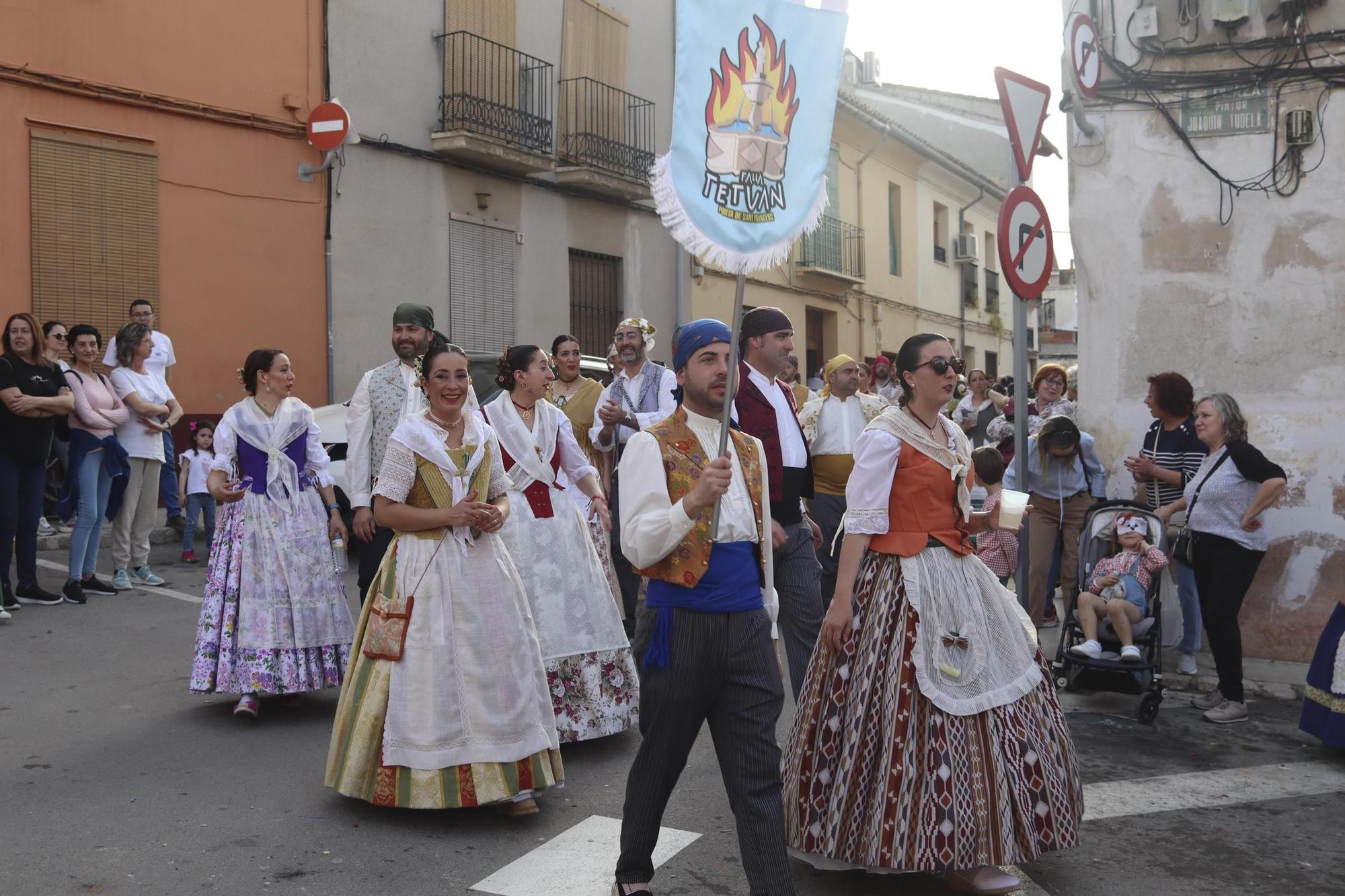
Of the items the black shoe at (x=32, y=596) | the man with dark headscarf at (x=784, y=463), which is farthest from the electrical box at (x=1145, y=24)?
the black shoe at (x=32, y=596)

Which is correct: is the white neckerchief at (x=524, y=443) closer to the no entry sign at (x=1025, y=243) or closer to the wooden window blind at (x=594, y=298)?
the no entry sign at (x=1025, y=243)

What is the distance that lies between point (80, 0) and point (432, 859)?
1163 centimetres

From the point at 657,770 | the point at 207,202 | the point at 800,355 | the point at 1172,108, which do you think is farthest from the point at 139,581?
the point at 800,355

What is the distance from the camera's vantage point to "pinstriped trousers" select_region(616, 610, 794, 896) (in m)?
3.66

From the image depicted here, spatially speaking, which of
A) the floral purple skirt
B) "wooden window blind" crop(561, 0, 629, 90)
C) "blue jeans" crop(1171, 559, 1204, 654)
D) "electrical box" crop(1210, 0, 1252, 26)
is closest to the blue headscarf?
the floral purple skirt

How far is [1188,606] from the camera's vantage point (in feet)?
26.4

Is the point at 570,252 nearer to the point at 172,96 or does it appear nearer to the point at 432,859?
the point at 172,96

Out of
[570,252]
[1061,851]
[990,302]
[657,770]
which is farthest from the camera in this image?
[990,302]

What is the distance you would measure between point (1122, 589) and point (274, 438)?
4.72 metres

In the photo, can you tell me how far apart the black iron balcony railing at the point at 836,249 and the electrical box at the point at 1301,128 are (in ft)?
54.4

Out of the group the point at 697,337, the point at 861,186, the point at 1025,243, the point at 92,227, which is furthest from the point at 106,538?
the point at 861,186

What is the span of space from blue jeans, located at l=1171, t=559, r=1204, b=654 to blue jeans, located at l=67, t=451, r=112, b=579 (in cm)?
745

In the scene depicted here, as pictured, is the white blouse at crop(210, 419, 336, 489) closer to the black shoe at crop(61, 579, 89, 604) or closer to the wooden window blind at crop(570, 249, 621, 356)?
the black shoe at crop(61, 579, 89, 604)

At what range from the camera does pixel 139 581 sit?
9.83 meters
